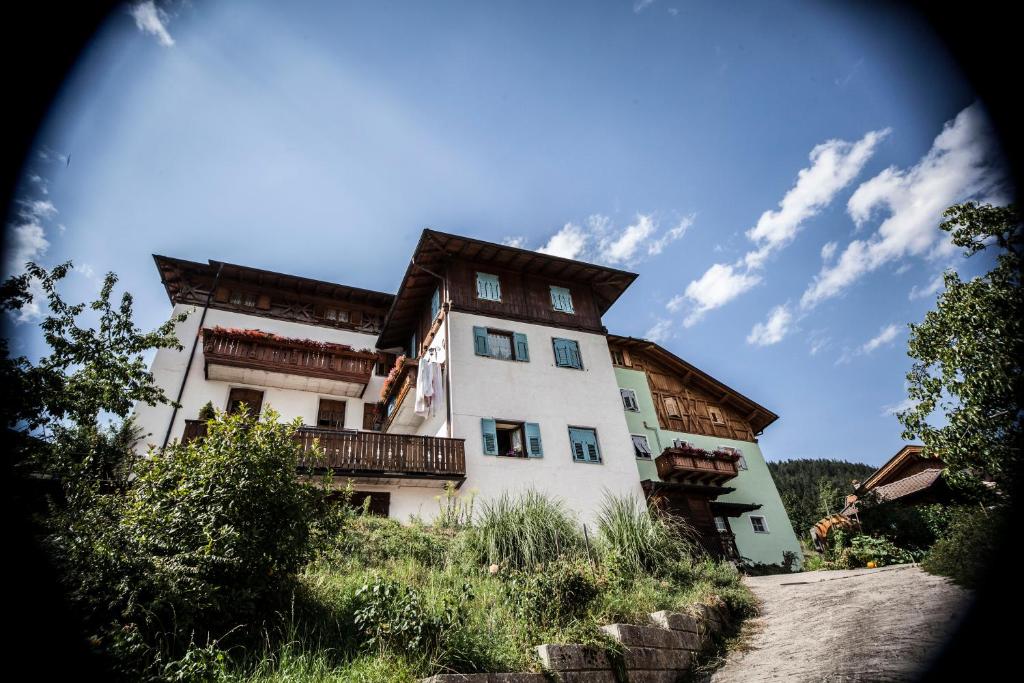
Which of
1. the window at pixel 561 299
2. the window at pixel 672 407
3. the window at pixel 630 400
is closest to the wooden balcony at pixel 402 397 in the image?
the window at pixel 561 299

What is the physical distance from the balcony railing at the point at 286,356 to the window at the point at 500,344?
5411 millimetres

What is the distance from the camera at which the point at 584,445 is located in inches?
674

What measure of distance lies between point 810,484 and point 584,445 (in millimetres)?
62530

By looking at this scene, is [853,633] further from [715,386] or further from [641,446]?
[715,386]

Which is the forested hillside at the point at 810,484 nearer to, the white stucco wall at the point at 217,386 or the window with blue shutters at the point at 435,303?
the window with blue shutters at the point at 435,303

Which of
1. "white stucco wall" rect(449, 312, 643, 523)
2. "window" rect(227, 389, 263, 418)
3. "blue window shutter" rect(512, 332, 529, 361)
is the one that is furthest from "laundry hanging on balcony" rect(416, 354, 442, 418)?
"window" rect(227, 389, 263, 418)

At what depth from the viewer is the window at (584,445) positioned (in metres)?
16.8

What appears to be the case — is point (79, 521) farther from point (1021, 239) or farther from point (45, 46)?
point (1021, 239)

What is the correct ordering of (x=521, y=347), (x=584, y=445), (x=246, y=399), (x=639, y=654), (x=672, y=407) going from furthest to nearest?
1. (x=672, y=407)
2. (x=246, y=399)
3. (x=521, y=347)
4. (x=584, y=445)
5. (x=639, y=654)

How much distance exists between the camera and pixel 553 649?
17.3 ft

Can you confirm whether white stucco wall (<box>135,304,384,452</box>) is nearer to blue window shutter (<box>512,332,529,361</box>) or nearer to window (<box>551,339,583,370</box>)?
blue window shutter (<box>512,332,529,361</box>)

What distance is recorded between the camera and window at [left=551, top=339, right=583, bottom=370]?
61.8 ft

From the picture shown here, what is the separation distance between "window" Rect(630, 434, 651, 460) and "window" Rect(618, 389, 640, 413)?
1.34 m

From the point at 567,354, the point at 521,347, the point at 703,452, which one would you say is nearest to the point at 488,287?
the point at 521,347
